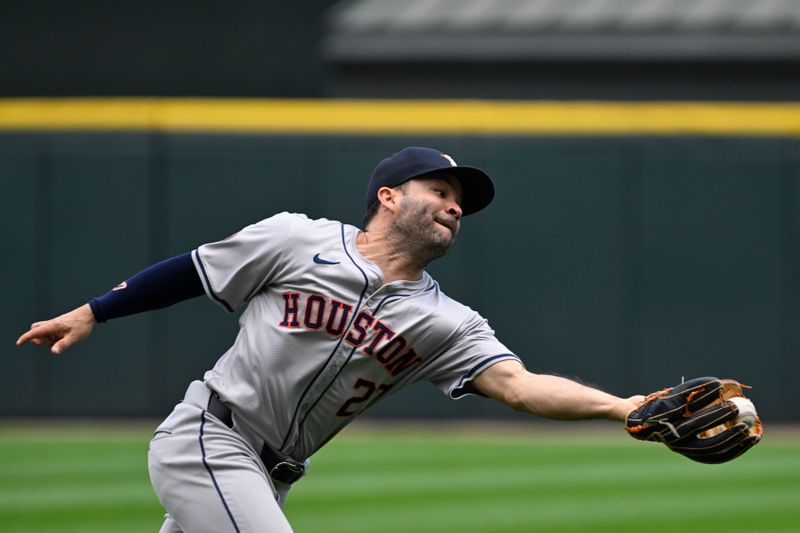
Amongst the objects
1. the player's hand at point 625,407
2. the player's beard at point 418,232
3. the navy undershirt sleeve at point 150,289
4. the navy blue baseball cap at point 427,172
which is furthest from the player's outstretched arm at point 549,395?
the navy undershirt sleeve at point 150,289

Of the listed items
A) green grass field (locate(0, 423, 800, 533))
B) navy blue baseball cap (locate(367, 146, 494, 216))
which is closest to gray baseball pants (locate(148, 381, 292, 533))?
navy blue baseball cap (locate(367, 146, 494, 216))

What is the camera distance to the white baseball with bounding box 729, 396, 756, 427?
3.57 m

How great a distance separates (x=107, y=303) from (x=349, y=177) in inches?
312

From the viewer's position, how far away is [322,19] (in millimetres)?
14688

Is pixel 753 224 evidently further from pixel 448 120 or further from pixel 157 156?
pixel 157 156

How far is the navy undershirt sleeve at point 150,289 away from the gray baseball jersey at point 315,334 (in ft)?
0.19

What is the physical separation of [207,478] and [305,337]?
511 millimetres

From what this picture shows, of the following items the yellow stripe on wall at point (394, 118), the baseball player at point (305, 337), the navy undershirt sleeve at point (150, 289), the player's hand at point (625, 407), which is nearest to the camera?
the player's hand at point (625, 407)

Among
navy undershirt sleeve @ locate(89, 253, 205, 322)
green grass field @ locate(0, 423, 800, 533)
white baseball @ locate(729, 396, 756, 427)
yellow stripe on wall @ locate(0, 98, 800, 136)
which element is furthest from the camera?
yellow stripe on wall @ locate(0, 98, 800, 136)

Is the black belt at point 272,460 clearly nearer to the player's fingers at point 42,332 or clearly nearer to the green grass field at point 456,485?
the player's fingers at point 42,332

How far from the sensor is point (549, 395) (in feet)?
12.9

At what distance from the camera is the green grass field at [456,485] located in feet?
23.4

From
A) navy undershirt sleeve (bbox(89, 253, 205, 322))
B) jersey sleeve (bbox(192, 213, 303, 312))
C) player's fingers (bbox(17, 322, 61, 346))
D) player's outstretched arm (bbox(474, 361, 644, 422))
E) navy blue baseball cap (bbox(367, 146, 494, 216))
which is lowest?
player's outstretched arm (bbox(474, 361, 644, 422))

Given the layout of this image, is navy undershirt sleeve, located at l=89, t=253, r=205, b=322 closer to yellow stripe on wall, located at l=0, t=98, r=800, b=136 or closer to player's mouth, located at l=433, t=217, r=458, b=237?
player's mouth, located at l=433, t=217, r=458, b=237
